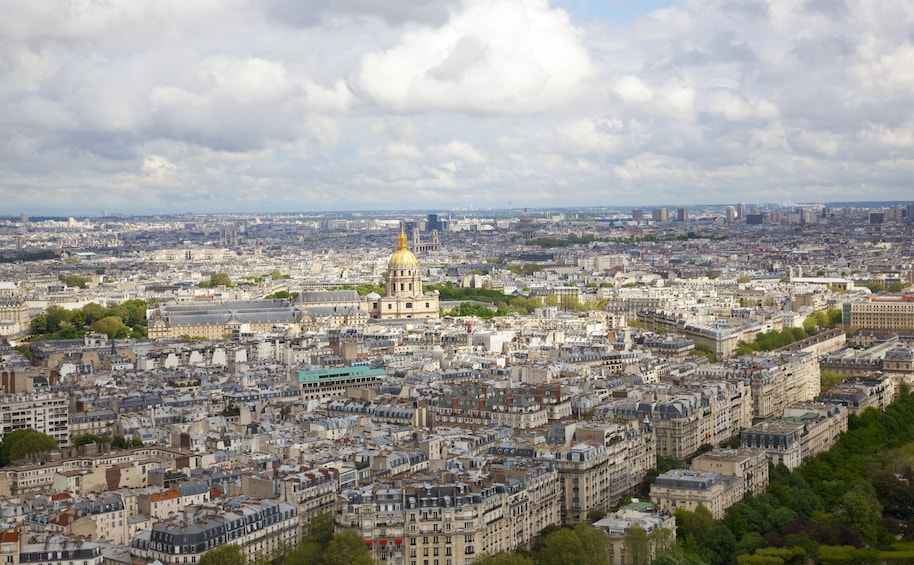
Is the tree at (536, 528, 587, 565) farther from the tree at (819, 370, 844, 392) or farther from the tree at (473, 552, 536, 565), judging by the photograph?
the tree at (819, 370, 844, 392)

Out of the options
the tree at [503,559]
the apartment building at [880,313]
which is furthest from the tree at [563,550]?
the apartment building at [880,313]

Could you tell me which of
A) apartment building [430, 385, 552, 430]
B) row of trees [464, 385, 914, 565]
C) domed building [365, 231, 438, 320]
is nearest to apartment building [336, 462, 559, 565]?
row of trees [464, 385, 914, 565]

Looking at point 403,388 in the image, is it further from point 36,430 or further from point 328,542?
point 328,542

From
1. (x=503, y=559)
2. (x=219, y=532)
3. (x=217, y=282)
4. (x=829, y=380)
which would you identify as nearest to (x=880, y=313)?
(x=829, y=380)

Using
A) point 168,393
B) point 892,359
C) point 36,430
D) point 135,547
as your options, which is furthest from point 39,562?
point 892,359

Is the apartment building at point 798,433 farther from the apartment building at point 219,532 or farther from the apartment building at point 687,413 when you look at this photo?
the apartment building at point 219,532

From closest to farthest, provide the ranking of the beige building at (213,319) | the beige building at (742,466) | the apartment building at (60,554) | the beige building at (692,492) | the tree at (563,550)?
1. the apartment building at (60,554)
2. the tree at (563,550)
3. the beige building at (692,492)
4. the beige building at (742,466)
5. the beige building at (213,319)

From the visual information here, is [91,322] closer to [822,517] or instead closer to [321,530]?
[321,530]
